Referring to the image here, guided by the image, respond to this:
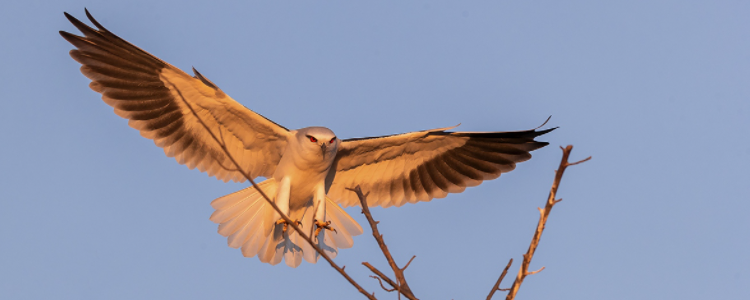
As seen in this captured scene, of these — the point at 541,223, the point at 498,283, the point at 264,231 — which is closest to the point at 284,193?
the point at 264,231

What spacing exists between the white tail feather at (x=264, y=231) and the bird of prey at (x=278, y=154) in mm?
11

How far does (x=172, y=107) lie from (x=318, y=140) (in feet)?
5.64

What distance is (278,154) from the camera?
24.6 ft

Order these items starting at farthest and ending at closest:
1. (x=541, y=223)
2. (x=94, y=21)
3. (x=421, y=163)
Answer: (x=421, y=163) → (x=94, y=21) → (x=541, y=223)

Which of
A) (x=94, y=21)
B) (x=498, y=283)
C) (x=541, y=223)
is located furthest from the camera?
(x=94, y=21)

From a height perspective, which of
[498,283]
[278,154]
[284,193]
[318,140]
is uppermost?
[278,154]

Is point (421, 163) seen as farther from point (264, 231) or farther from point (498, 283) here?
point (498, 283)

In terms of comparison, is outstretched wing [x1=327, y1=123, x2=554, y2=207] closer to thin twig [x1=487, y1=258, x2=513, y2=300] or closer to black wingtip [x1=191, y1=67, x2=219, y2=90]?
black wingtip [x1=191, y1=67, x2=219, y2=90]

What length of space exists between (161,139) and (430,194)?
2.99m

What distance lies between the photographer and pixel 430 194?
7.93 metres

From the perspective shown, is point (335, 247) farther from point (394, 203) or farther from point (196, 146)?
point (196, 146)

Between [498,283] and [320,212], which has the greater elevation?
[320,212]

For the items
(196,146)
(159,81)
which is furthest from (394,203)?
(159,81)

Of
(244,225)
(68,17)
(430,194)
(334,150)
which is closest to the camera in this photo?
(68,17)
